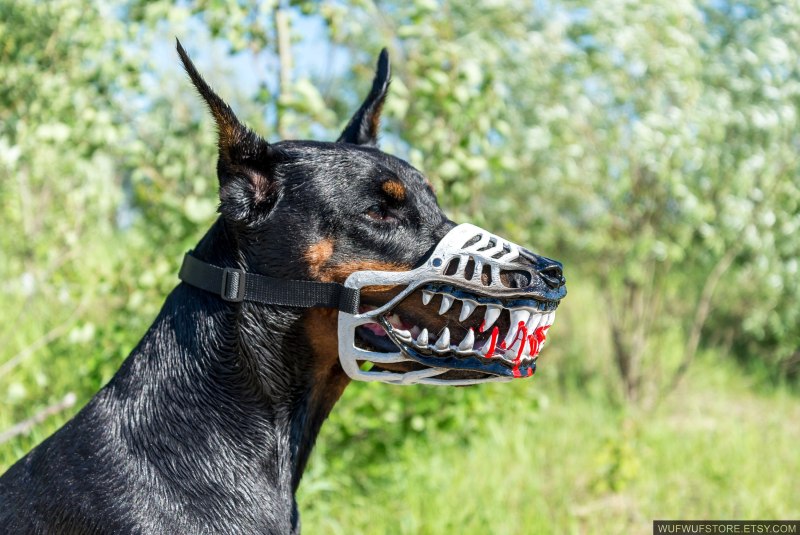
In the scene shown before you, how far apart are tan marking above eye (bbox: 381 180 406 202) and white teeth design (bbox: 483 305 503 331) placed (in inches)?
15.3

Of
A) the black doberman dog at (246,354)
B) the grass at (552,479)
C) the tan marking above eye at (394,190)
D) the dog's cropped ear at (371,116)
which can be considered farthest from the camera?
the grass at (552,479)

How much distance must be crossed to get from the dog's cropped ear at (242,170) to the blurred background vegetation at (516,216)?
5.20ft

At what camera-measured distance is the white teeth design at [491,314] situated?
2.16 meters

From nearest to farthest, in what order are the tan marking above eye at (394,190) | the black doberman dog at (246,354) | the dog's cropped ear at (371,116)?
1. the black doberman dog at (246,354)
2. the tan marking above eye at (394,190)
3. the dog's cropped ear at (371,116)

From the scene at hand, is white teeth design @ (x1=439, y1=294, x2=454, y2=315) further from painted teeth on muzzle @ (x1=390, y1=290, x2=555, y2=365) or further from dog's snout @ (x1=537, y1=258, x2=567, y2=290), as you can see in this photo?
dog's snout @ (x1=537, y1=258, x2=567, y2=290)

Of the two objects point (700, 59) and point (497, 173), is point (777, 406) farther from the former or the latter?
point (497, 173)

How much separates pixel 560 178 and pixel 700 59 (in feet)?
4.41

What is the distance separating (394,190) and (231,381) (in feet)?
2.19

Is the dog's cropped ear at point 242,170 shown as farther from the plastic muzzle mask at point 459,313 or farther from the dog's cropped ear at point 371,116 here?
the dog's cropped ear at point 371,116

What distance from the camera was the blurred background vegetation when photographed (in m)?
4.25

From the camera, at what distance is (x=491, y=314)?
2.16 meters

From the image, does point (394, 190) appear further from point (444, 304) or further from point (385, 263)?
point (444, 304)

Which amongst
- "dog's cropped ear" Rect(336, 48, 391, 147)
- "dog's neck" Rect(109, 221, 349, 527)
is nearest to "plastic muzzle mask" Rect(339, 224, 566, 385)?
"dog's neck" Rect(109, 221, 349, 527)

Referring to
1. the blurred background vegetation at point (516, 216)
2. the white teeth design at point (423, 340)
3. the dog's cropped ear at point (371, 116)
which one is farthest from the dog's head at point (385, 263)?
the blurred background vegetation at point (516, 216)
